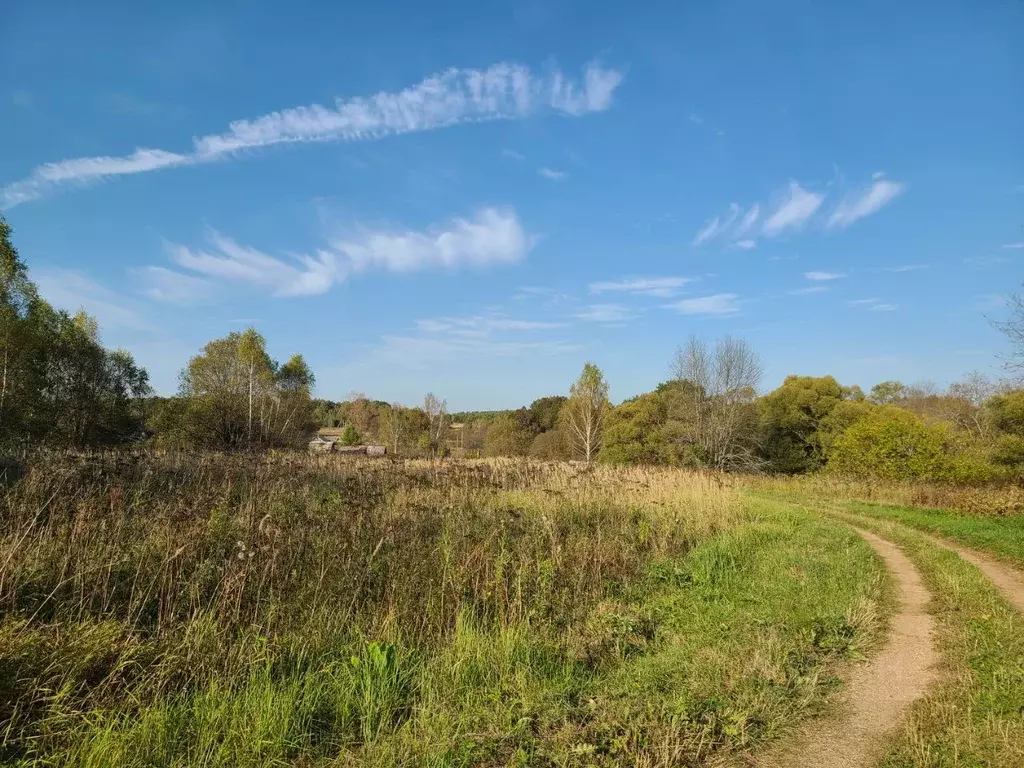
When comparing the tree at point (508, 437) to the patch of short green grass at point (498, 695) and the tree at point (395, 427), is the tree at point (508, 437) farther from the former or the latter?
the patch of short green grass at point (498, 695)

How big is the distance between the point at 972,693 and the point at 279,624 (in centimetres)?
569

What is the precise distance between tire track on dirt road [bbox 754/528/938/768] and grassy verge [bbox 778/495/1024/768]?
0.35 feet

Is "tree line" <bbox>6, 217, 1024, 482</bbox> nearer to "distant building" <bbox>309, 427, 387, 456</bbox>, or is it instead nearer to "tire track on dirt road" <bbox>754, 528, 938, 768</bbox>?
"distant building" <bbox>309, 427, 387, 456</bbox>

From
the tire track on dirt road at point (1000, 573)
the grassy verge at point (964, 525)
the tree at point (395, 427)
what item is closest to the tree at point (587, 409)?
the tree at point (395, 427)

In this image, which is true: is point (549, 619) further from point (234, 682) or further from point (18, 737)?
point (18, 737)

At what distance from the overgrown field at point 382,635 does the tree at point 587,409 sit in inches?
1568

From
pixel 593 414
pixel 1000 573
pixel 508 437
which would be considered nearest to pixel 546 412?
pixel 508 437

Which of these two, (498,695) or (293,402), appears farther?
(293,402)

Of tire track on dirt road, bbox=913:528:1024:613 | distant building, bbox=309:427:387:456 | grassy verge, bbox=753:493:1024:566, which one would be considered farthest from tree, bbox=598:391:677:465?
tire track on dirt road, bbox=913:528:1024:613

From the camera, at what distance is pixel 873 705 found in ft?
13.4

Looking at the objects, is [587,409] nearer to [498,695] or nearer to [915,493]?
[915,493]

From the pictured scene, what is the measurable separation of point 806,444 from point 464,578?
43955 mm

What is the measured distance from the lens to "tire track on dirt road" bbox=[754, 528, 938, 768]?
136 inches

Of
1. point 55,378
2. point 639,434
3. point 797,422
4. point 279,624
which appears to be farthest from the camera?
point 639,434
